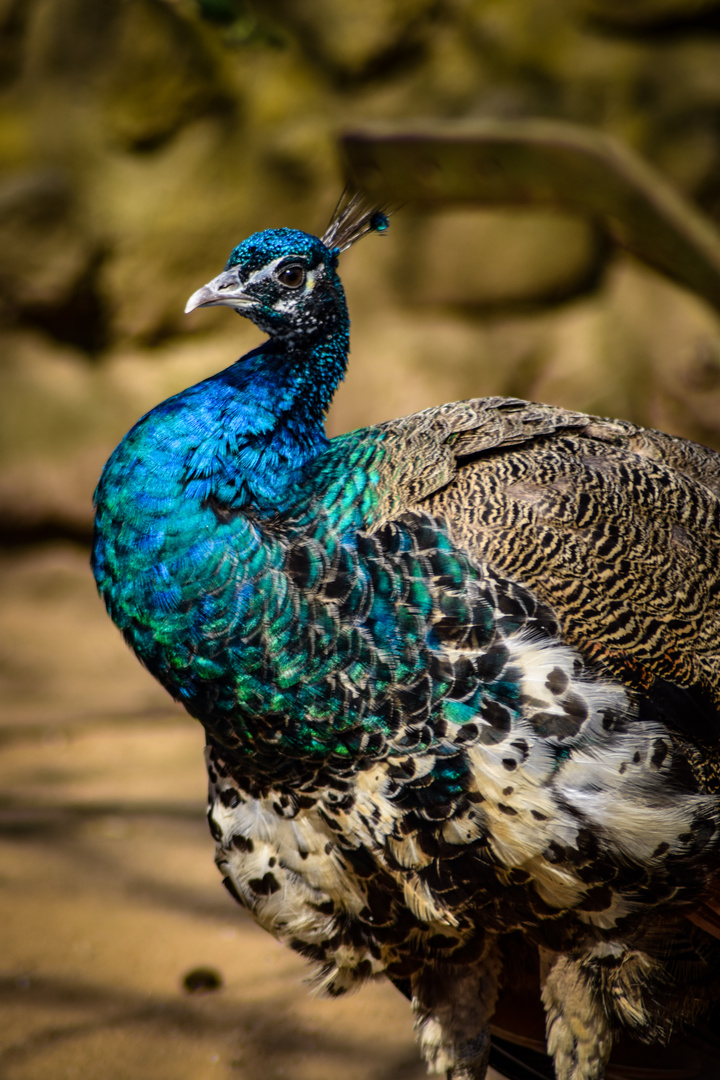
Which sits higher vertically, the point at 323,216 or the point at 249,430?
the point at 323,216

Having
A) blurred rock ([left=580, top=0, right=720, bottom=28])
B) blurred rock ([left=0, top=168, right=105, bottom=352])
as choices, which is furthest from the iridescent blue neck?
blurred rock ([left=580, top=0, right=720, bottom=28])

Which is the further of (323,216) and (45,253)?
(323,216)

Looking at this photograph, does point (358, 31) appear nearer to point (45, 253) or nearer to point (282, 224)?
point (282, 224)

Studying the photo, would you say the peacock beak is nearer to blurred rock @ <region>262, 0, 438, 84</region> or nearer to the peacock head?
the peacock head

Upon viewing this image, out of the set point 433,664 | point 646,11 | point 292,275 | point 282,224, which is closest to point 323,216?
point 282,224

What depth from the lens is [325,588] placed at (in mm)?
2014

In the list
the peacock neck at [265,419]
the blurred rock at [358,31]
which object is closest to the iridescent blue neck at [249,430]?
the peacock neck at [265,419]

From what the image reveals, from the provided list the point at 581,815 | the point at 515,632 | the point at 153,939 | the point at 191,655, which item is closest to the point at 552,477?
the point at 515,632

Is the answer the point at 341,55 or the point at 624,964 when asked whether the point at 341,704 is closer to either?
the point at 624,964

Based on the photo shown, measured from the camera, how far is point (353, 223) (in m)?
2.47

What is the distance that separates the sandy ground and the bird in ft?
2.45

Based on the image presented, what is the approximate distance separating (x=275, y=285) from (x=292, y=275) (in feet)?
0.14

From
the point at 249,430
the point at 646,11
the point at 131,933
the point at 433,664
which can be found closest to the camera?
the point at 433,664

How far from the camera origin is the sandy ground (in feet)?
9.00
